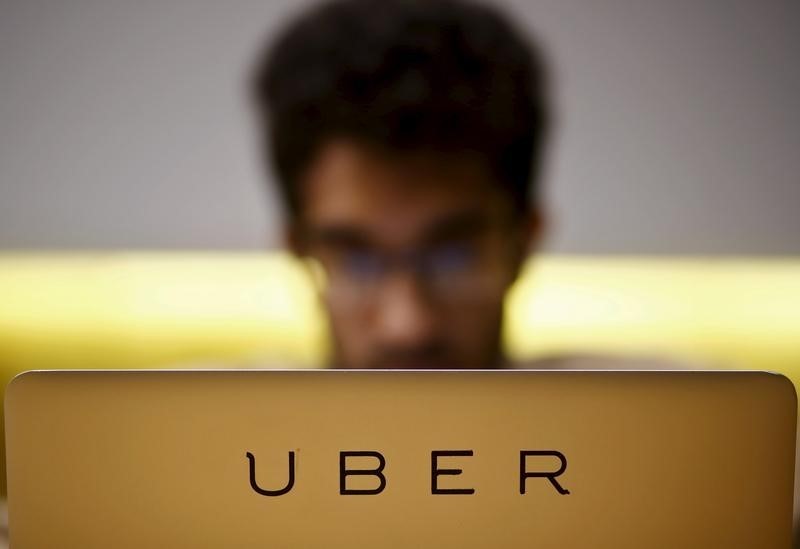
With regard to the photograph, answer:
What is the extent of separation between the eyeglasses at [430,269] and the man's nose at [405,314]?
0.01m

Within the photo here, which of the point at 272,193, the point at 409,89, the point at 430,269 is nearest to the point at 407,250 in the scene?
the point at 430,269

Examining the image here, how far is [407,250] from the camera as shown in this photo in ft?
3.52

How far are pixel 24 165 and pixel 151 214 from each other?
40 centimetres

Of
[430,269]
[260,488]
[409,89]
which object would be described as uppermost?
[409,89]

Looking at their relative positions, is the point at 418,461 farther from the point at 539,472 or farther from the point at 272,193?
the point at 272,193

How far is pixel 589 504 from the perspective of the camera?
0.33 meters

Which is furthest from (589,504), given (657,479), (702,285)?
(702,285)

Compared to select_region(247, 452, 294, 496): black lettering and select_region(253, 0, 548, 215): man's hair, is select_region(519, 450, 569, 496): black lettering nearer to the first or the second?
select_region(247, 452, 294, 496): black lettering

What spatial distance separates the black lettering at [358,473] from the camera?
0.32 m

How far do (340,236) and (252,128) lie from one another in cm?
75

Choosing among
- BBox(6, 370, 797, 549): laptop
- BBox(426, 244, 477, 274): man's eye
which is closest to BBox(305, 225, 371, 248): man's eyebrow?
BBox(426, 244, 477, 274): man's eye

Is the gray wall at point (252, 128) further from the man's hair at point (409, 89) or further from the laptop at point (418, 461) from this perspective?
the laptop at point (418, 461)

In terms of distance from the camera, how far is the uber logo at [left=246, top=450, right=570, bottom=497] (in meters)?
0.32

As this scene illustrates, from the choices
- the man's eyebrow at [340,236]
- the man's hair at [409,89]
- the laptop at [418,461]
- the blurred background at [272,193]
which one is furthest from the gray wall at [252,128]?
the laptop at [418,461]
